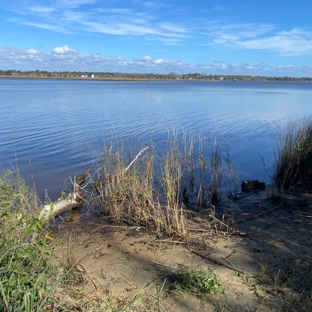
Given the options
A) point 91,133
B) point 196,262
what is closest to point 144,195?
point 196,262

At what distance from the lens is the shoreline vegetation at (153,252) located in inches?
123

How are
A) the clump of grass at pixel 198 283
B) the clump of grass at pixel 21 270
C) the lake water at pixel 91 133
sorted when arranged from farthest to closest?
the lake water at pixel 91 133, the clump of grass at pixel 198 283, the clump of grass at pixel 21 270

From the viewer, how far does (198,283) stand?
3.88 m

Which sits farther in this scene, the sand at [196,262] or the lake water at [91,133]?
the lake water at [91,133]

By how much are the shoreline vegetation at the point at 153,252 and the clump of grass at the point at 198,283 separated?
1 cm

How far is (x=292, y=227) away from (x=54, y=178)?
22.0 ft

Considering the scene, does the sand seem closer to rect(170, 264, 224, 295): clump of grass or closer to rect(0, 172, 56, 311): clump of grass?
rect(170, 264, 224, 295): clump of grass

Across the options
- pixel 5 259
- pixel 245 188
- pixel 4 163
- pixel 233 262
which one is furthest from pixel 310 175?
pixel 4 163

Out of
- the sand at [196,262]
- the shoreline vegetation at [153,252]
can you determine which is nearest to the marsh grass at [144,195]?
the shoreline vegetation at [153,252]

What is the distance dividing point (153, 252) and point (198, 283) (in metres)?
1.20

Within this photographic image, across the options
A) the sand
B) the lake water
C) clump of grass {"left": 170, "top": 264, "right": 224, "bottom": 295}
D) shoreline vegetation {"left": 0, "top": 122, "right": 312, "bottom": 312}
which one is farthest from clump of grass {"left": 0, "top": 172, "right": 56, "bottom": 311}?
the lake water

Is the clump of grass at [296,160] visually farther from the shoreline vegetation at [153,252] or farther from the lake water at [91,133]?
the lake water at [91,133]

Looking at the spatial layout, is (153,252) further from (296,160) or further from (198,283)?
(296,160)

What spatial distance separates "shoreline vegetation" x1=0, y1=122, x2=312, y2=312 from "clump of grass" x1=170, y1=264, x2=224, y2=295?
12 millimetres
